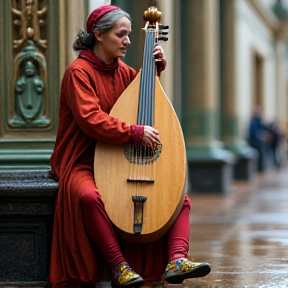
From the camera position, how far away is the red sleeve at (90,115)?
518cm

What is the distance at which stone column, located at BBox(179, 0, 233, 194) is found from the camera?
14781 millimetres

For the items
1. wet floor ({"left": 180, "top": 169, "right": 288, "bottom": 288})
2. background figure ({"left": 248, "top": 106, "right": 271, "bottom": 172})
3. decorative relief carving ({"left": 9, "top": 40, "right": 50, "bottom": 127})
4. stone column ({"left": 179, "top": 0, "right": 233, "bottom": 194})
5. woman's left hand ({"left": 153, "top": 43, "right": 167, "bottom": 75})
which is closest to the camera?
woman's left hand ({"left": 153, "top": 43, "right": 167, "bottom": 75})

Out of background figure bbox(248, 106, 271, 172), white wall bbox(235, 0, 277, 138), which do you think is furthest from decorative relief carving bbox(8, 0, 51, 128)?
background figure bbox(248, 106, 271, 172)

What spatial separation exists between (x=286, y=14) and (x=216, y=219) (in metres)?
21.1

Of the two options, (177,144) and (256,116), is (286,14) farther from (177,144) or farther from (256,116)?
(177,144)

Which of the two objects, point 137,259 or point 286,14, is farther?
point 286,14

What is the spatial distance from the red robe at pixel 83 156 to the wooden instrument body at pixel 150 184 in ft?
0.47

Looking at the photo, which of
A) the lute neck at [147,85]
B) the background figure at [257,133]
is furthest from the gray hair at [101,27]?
the background figure at [257,133]

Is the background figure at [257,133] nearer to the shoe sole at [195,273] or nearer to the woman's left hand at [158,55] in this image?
the woman's left hand at [158,55]

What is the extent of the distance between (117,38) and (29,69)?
1010 millimetres

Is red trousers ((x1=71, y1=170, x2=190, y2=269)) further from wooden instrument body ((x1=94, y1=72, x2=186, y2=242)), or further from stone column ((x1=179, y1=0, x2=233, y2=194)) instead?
stone column ((x1=179, y1=0, x2=233, y2=194))

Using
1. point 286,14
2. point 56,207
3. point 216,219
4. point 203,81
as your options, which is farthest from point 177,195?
point 286,14

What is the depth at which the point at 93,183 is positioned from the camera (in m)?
5.22

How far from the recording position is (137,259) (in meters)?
5.42
